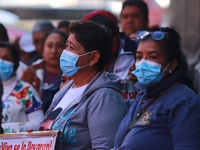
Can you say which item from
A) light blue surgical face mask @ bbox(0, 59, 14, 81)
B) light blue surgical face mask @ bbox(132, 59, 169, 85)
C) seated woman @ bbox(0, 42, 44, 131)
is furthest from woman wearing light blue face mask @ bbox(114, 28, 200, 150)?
light blue surgical face mask @ bbox(0, 59, 14, 81)

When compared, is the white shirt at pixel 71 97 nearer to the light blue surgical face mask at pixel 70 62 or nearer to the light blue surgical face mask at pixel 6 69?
the light blue surgical face mask at pixel 70 62

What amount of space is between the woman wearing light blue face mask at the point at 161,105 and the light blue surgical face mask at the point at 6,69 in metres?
2.63

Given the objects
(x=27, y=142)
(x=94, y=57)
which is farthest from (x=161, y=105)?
(x=27, y=142)

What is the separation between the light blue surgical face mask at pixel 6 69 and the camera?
7.87m

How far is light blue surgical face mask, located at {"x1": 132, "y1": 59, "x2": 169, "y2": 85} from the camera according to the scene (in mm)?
5312

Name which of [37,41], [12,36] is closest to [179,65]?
[37,41]

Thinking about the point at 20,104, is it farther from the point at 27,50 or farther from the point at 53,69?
the point at 27,50

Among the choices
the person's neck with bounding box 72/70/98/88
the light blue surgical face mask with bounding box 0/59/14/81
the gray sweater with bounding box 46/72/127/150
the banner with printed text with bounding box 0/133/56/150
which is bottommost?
the light blue surgical face mask with bounding box 0/59/14/81

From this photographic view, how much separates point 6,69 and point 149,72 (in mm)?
2930

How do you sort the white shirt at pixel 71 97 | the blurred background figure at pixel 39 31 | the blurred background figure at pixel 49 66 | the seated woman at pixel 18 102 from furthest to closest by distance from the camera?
the blurred background figure at pixel 39 31 < the blurred background figure at pixel 49 66 < the seated woman at pixel 18 102 < the white shirt at pixel 71 97

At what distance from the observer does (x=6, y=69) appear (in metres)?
7.93

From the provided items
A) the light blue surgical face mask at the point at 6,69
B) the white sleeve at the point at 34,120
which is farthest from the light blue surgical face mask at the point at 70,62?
the light blue surgical face mask at the point at 6,69

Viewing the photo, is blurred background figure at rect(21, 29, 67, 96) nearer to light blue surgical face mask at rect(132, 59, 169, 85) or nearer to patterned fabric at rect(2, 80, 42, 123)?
patterned fabric at rect(2, 80, 42, 123)

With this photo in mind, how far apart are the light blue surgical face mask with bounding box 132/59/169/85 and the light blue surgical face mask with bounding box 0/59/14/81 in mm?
2746
